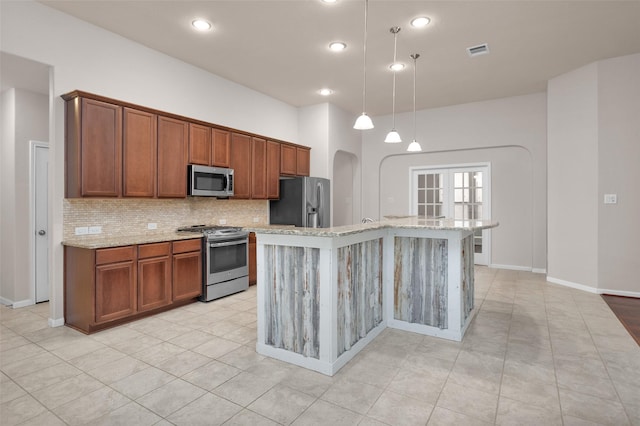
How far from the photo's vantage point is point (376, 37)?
4.01 m

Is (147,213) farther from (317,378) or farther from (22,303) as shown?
(317,378)

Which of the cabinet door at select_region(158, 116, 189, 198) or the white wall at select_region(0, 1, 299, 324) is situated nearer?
the white wall at select_region(0, 1, 299, 324)

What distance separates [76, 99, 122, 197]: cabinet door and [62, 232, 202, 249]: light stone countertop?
475 millimetres

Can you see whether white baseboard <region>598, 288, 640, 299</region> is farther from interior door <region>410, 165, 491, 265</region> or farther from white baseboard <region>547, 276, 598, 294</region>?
interior door <region>410, 165, 491, 265</region>

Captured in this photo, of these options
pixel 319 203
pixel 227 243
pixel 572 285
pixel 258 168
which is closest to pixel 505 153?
pixel 572 285

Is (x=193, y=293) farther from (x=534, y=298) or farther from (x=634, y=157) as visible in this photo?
(x=634, y=157)

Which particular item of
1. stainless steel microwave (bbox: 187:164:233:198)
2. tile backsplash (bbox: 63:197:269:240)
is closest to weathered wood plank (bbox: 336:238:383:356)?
stainless steel microwave (bbox: 187:164:233:198)

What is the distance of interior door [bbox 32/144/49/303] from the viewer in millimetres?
4285

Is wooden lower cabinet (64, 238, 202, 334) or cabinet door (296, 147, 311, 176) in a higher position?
cabinet door (296, 147, 311, 176)

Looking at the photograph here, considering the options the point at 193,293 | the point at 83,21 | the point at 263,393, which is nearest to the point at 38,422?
the point at 263,393

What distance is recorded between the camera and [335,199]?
302 inches

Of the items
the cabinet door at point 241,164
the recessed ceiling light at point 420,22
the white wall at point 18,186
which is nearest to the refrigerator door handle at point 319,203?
the cabinet door at point 241,164

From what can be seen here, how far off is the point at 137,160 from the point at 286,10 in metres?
2.29

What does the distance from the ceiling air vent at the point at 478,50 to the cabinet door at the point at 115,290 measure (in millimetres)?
4707
